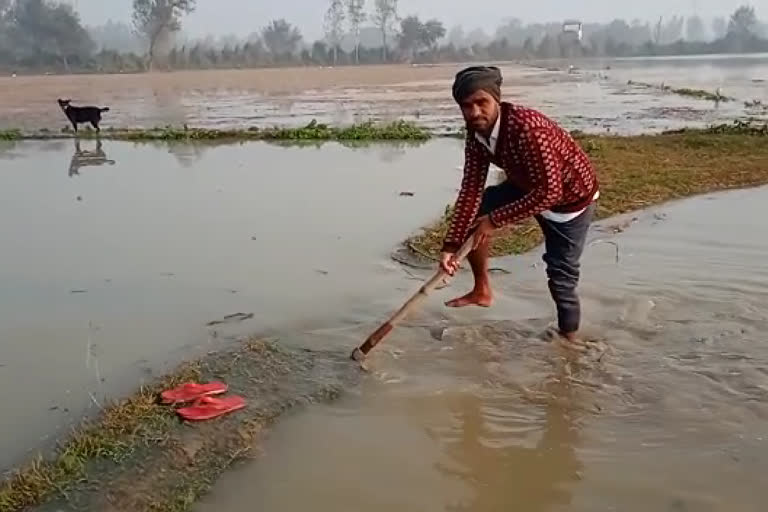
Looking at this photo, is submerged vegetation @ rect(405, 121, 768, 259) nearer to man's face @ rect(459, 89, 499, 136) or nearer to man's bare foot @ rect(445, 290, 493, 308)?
man's bare foot @ rect(445, 290, 493, 308)

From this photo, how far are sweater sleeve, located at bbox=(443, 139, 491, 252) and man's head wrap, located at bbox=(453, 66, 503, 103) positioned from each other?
1.48 feet

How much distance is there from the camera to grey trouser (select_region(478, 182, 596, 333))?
4.16 m

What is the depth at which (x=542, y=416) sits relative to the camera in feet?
12.0

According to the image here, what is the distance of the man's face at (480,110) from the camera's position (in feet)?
12.0

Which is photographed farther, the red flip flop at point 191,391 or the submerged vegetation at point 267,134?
the submerged vegetation at point 267,134

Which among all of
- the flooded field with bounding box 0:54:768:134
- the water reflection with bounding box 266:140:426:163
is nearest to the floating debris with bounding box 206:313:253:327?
the water reflection with bounding box 266:140:426:163

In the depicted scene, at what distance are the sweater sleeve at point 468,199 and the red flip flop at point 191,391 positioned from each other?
4.19 ft

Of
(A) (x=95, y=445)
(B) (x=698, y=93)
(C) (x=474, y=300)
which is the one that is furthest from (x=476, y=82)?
(B) (x=698, y=93)

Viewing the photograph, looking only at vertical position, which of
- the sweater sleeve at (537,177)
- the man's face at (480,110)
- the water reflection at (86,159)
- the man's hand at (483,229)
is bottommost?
the water reflection at (86,159)

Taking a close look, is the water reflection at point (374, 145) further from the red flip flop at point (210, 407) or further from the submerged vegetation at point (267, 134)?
the red flip flop at point (210, 407)

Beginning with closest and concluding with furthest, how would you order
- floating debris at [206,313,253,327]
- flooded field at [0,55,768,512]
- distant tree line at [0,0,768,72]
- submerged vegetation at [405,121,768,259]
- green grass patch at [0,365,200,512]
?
green grass patch at [0,365,200,512] < flooded field at [0,55,768,512] < floating debris at [206,313,253,327] < submerged vegetation at [405,121,768,259] < distant tree line at [0,0,768,72]

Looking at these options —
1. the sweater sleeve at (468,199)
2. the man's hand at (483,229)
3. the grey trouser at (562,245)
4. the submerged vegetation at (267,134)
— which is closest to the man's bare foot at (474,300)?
the grey trouser at (562,245)

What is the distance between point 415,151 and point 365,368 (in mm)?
8791

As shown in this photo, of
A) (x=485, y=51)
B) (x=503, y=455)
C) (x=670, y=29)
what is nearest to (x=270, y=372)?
(x=503, y=455)
